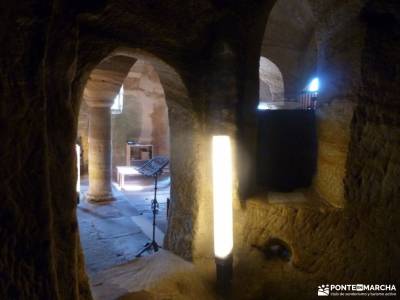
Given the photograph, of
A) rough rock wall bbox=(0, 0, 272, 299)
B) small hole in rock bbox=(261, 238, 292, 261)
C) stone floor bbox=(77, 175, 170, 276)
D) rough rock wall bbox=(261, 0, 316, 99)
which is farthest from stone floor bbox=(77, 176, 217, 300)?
rough rock wall bbox=(261, 0, 316, 99)

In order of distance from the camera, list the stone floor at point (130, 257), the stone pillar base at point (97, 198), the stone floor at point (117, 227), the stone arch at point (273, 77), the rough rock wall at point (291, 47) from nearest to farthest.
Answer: the stone floor at point (130, 257) → the stone floor at point (117, 227) → the stone pillar base at point (97, 198) → the rough rock wall at point (291, 47) → the stone arch at point (273, 77)

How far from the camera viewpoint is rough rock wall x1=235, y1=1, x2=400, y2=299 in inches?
111

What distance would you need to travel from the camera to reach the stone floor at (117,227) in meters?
4.59

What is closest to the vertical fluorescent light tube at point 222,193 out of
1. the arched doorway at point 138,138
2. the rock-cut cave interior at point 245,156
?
the rock-cut cave interior at point 245,156

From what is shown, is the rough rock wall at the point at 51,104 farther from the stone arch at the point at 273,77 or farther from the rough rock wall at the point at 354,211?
the stone arch at the point at 273,77

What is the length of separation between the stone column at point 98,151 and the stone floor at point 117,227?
0.34 meters

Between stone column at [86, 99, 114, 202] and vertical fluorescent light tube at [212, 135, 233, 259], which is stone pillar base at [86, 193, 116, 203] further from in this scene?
vertical fluorescent light tube at [212, 135, 233, 259]

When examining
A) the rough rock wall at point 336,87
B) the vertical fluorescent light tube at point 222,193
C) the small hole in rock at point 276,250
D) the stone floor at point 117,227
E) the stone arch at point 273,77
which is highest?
the stone arch at point 273,77

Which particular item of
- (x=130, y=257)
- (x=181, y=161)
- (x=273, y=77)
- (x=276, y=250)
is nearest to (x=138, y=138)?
(x=273, y=77)

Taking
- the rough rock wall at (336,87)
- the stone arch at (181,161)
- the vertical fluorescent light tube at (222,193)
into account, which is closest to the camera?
the vertical fluorescent light tube at (222,193)

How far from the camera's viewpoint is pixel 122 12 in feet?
7.49

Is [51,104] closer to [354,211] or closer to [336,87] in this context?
[336,87]

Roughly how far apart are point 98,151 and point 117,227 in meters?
2.47

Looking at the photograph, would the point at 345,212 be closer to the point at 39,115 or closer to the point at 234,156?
the point at 234,156
